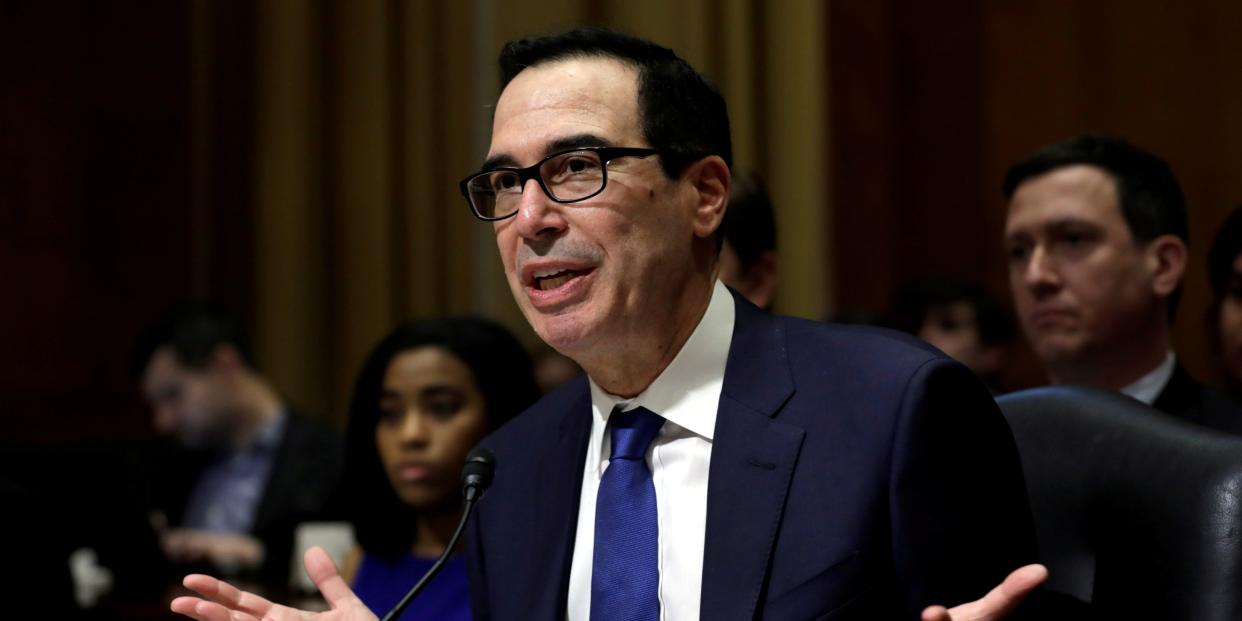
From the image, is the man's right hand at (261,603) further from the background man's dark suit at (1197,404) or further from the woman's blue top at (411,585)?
the background man's dark suit at (1197,404)

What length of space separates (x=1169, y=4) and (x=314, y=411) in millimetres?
3516

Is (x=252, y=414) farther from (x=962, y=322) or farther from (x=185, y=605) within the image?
(x=185, y=605)

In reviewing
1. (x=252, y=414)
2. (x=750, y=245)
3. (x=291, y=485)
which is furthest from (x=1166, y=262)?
(x=252, y=414)

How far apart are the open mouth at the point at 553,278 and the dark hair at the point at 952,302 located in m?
2.97

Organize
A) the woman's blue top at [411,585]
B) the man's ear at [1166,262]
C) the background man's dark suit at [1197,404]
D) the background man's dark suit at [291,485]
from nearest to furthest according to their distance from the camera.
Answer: the background man's dark suit at [1197,404]
the woman's blue top at [411,585]
the man's ear at [1166,262]
the background man's dark suit at [291,485]

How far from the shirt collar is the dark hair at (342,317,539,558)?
1162 mm

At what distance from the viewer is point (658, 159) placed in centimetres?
186

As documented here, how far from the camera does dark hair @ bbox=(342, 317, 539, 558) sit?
3047mm

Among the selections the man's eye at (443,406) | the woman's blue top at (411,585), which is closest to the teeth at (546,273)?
the woman's blue top at (411,585)

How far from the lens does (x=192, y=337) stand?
216 inches

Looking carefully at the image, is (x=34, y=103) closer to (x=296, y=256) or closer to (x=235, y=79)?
(x=235, y=79)

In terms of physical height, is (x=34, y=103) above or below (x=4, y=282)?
above

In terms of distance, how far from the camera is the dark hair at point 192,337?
5.46m

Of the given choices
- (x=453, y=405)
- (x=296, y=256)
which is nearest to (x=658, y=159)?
(x=453, y=405)
